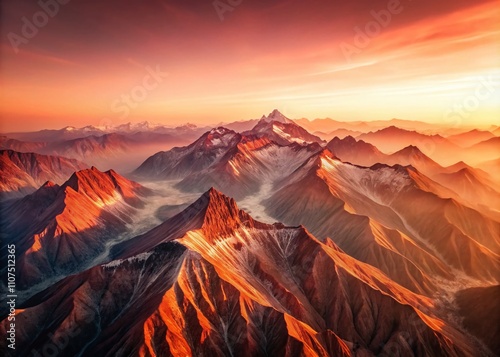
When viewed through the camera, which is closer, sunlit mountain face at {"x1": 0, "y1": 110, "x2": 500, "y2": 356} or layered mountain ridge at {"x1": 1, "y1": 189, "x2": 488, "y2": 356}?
layered mountain ridge at {"x1": 1, "y1": 189, "x2": 488, "y2": 356}

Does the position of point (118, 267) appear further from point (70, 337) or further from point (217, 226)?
point (217, 226)

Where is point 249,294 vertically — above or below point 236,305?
above

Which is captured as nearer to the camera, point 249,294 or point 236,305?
point 236,305

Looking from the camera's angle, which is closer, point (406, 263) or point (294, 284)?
point (294, 284)

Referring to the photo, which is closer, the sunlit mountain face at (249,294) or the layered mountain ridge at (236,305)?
the layered mountain ridge at (236,305)

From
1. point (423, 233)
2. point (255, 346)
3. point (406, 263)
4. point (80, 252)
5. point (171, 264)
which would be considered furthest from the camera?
point (423, 233)

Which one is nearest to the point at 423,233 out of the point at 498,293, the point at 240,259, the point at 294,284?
the point at 498,293

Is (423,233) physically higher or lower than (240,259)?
higher

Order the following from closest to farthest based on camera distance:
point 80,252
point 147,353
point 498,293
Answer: point 147,353 → point 498,293 → point 80,252

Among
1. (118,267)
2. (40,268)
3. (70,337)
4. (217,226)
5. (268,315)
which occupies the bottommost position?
(40,268)

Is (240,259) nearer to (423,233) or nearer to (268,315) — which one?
(268,315)
